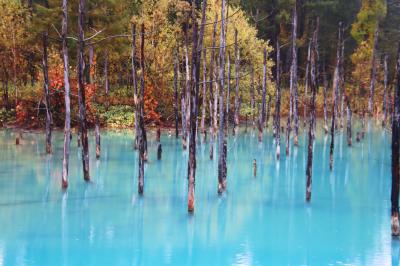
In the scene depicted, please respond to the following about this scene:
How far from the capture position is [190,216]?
62.3 feet

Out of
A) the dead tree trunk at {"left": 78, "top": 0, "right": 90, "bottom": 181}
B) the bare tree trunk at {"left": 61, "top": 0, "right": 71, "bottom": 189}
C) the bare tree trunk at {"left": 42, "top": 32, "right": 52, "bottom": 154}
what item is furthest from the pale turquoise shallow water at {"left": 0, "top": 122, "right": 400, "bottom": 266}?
the dead tree trunk at {"left": 78, "top": 0, "right": 90, "bottom": 181}

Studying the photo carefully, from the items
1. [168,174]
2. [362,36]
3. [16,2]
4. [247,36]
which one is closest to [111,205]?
[168,174]

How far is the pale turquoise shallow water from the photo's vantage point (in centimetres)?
1521

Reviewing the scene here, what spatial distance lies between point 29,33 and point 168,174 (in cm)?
2774

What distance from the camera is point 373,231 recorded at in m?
18.0

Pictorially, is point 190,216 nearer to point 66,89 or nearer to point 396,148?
point 66,89

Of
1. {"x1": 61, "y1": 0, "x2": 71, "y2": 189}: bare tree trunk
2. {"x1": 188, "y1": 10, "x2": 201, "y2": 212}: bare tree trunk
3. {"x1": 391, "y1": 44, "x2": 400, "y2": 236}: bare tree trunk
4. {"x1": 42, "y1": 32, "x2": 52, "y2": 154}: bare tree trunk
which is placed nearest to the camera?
{"x1": 391, "y1": 44, "x2": 400, "y2": 236}: bare tree trunk

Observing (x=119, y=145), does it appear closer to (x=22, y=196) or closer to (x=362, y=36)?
(x=22, y=196)

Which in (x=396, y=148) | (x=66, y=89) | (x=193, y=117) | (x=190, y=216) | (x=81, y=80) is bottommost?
(x=190, y=216)

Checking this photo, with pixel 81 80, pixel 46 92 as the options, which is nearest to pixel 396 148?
pixel 81 80

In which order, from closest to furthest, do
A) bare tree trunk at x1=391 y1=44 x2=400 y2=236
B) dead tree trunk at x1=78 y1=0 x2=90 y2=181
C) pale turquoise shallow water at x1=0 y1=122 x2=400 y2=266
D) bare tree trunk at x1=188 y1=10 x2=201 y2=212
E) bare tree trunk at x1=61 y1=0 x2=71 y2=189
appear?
pale turquoise shallow water at x1=0 y1=122 x2=400 y2=266, bare tree trunk at x1=391 y1=44 x2=400 y2=236, bare tree trunk at x1=188 y1=10 x2=201 y2=212, bare tree trunk at x1=61 y1=0 x2=71 y2=189, dead tree trunk at x1=78 y1=0 x2=90 y2=181

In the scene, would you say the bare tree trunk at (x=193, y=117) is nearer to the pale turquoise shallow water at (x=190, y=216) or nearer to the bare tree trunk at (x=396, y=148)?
the pale turquoise shallow water at (x=190, y=216)

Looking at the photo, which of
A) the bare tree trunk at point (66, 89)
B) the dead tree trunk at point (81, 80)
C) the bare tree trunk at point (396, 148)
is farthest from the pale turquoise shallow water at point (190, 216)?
the dead tree trunk at point (81, 80)

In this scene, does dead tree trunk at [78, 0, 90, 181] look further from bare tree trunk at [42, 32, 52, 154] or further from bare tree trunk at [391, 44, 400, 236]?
bare tree trunk at [391, 44, 400, 236]
